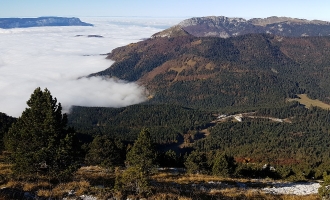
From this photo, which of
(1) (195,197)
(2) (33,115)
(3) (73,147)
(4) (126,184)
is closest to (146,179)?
(4) (126,184)

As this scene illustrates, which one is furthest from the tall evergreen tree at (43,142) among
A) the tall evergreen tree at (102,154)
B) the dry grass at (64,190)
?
the tall evergreen tree at (102,154)

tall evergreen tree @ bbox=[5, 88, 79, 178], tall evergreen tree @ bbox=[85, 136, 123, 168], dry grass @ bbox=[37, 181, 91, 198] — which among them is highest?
tall evergreen tree @ bbox=[5, 88, 79, 178]

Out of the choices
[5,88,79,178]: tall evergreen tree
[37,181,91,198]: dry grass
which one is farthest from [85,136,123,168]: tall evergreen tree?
[37,181,91,198]: dry grass

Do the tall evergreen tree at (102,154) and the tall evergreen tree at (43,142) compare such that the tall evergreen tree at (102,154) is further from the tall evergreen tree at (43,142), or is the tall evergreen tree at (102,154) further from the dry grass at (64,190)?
the dry grass at (64,190)

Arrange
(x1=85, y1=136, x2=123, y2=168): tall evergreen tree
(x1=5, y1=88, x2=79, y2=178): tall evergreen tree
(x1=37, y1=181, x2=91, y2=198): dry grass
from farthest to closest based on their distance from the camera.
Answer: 1. (x1=85, y1=136, x2=123, y2=168): tall evergreen tree
2. (x1=5, y1=88, x2=79, y2=178): tall evergreen tree
3. (x1=37, y1=181, x2=91, y2=198): dry grass

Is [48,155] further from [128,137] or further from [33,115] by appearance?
[128,137]

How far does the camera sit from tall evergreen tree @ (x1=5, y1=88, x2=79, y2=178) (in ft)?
104

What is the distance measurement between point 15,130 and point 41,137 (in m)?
6.85

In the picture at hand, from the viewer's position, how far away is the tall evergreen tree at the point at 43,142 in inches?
1254

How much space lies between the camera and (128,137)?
195 m

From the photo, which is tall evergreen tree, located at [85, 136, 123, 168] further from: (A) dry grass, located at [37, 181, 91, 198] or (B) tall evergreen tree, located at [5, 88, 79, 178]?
(A) dry grass, located at [37, 181, 91, 198]

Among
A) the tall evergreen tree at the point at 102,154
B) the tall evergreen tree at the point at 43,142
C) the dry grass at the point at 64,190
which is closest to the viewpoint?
the dry grass at the point at 64,190

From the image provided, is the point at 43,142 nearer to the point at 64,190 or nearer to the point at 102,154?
the point at 64,190

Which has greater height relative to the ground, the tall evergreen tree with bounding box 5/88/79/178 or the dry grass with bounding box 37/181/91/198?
the tall evergreen tree with bounding box 5/88/79/178
